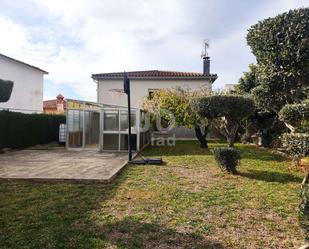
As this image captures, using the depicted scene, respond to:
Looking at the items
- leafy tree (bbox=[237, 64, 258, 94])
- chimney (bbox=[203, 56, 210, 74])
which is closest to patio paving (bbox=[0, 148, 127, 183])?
leafy tree (bbox=[237, 64, 258, 94])

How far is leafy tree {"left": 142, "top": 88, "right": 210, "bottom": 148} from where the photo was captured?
56.1ft

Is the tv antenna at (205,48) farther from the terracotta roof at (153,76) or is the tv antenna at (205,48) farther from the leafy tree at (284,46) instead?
Result: the leafy tree at (284,46)

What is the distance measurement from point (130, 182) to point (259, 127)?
1196cm

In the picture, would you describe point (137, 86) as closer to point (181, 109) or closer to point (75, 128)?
point (181, 109)

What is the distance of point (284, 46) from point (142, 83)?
58.5ft

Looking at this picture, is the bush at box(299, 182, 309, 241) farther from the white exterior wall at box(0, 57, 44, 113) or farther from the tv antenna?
the tv antenna

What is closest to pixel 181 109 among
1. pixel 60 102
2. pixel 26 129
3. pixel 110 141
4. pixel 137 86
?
pixel 110 141

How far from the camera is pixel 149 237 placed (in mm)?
4727

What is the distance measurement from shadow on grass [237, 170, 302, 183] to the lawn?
28 millimetres

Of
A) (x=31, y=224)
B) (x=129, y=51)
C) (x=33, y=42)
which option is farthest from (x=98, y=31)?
(x=31, y=224)

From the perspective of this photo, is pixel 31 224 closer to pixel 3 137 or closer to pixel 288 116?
pixel 288 116

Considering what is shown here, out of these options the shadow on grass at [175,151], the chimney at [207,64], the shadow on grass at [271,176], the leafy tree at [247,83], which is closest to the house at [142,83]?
the chimney at [207,64]

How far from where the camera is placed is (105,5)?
10.0 metres

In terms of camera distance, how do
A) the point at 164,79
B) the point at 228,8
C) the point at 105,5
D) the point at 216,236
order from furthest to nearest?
the point at 164,79, the point at 228,8, the point at 105,5, the point at 216,236
